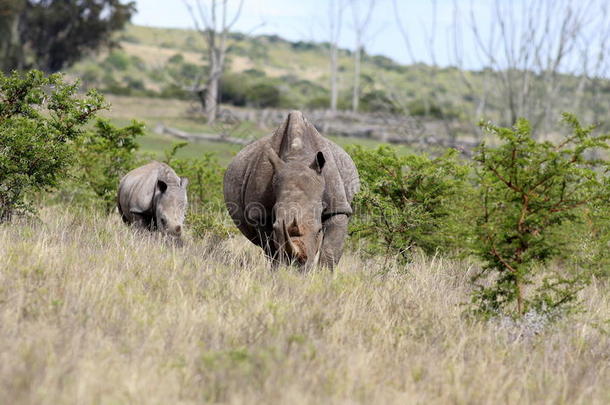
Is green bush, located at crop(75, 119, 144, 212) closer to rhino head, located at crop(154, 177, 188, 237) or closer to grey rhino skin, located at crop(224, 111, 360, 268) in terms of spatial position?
rhino head, located at crop(154, 177, 188, 237)

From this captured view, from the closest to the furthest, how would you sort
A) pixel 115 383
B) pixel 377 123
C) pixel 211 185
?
pixel 115 383 < pixel 211 185 < pixel 377 123

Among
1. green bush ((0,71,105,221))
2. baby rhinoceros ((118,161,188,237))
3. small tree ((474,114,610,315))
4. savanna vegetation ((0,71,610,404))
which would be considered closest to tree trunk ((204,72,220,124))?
baby rhinoceros ((118,161,188,237))

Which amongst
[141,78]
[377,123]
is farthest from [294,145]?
[141,78]

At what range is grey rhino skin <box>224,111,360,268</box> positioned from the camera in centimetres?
615

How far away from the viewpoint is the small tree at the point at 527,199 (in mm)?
5831

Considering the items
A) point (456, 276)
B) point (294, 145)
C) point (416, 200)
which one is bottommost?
point (456, 276)

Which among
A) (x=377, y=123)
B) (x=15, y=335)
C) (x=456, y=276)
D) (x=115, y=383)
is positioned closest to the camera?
(x=115, y=383)

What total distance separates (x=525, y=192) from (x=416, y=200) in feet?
11.6

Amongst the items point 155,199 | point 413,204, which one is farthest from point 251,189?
point 155,199

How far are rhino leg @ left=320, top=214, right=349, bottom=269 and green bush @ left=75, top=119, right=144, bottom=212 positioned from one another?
702cm

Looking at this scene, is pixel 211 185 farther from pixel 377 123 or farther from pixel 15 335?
pixel 377 123

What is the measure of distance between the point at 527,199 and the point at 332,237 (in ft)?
7.08

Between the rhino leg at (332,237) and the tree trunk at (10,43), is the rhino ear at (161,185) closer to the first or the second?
the rhino leg at (332,237)

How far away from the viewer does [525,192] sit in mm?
6008
